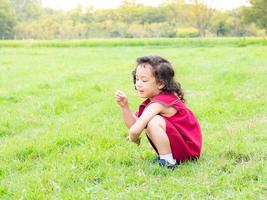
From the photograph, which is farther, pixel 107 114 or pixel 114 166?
pixel 107 114

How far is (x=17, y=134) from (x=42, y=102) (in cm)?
224

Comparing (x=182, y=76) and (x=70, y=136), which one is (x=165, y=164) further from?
Result: (x=182, y=76)

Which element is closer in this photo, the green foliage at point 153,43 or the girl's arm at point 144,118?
the girl's arm at point 144,118

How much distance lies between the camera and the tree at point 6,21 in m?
74.4

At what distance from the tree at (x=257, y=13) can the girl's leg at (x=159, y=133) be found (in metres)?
50.5

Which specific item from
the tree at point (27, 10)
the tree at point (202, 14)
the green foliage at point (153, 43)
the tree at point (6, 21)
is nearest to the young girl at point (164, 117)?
the green foliage at point (153, 43)

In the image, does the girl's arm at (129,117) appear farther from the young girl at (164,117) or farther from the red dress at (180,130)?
the red dress at (180,130)

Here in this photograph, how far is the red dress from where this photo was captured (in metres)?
4.43

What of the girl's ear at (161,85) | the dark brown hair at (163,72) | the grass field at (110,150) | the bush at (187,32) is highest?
the dark brown hair at (163,72)

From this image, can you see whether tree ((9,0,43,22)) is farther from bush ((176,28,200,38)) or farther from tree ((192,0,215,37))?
tree ((192,0,215,37))

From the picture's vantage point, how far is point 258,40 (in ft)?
123

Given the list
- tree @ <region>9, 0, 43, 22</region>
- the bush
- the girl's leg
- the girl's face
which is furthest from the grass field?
tree @ <region>9, 0, 43, 22</region>

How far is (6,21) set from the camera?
74.9 m

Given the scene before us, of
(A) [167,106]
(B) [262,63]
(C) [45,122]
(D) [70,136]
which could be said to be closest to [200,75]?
(B) [262,63]
